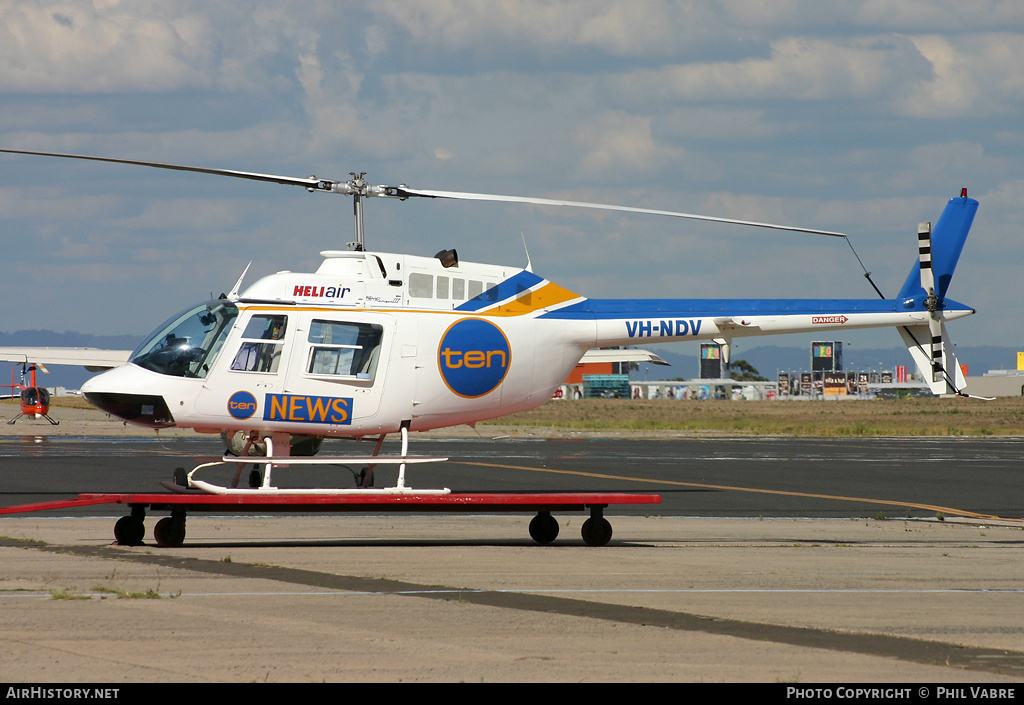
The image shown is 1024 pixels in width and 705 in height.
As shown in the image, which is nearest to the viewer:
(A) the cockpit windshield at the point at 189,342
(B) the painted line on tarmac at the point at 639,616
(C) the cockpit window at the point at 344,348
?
(B) the painted line on tarmac at the point at 639,616

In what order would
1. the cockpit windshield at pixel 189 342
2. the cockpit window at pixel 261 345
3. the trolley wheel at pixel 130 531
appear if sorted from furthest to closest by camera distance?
1. the cockpit window at pixel 261 345
2. the cockpit windshield at pixel 189 342
3. the trolley wheel at pixel 130 531

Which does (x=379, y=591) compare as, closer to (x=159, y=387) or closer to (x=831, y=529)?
(x=159, y=387)

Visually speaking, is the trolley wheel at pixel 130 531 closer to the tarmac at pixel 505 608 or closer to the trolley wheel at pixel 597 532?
the tarmac at pixel 505 608

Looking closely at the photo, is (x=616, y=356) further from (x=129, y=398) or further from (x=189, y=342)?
(x=129, y=398)

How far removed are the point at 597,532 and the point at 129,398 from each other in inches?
233

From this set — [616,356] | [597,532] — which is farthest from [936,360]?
[616,356]

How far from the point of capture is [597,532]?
13.1 meters

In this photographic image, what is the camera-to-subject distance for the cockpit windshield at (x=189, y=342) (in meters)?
13.6

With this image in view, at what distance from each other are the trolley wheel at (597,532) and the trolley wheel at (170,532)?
465 cm

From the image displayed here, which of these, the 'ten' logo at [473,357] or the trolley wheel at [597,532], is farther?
the 'ten' logo at [473,357]

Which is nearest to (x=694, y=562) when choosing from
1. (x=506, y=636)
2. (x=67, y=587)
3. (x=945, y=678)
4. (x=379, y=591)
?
(x=379, y=591)

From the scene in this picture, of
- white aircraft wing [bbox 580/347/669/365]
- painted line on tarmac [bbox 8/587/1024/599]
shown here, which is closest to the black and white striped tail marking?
white aircraft wing [bbox 580/347/669/365]

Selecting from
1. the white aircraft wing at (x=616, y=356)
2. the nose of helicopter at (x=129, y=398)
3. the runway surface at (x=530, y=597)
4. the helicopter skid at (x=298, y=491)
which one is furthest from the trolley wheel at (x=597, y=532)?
the white aircraft wing at (x=616, y=356)

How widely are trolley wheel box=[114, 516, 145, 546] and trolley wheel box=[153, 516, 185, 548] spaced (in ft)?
0.76
